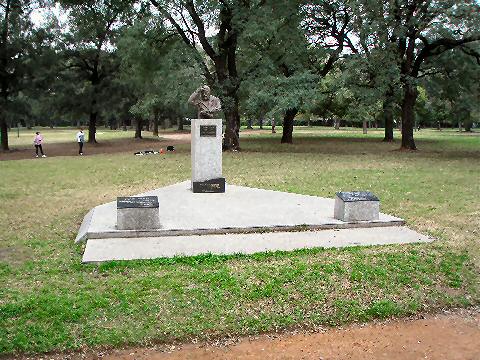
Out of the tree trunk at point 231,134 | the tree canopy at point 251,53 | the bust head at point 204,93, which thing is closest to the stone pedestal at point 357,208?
the bust head at point 204,93

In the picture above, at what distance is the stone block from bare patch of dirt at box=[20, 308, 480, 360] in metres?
6.91

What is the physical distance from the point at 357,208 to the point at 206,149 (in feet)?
14.7

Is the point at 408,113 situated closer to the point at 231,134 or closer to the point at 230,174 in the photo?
the point at 231,134

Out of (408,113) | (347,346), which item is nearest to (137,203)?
(347,346)

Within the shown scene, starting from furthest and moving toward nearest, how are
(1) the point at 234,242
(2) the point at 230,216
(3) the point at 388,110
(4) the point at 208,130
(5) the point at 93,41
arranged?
(5) the point at 93,41, (3) the point at 388,110, (4) the point at 208,130, (2) the point at 230,216, (1) the point at 234,242

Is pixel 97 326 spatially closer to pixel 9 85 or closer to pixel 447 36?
pixel 447 36

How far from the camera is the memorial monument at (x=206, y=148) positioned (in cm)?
1105

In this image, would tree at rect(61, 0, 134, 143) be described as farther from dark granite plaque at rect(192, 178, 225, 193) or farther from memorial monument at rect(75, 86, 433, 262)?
memorial monument at rect(75, 86, 433, 262)

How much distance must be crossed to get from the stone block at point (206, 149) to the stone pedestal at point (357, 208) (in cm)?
391

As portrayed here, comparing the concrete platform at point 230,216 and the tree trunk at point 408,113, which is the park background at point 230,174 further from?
the concrete platform at point 230,216

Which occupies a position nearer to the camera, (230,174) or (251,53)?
(230,174)

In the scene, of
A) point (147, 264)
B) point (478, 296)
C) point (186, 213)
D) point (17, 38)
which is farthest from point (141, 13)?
point (478, 296)

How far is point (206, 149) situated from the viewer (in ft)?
37.3

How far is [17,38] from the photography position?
94.1ft
